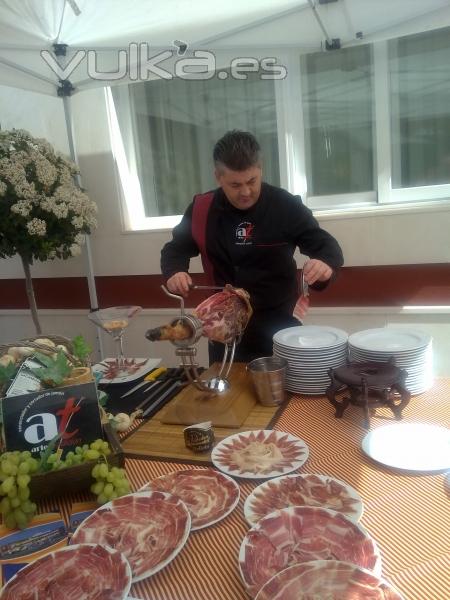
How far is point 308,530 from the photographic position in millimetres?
898

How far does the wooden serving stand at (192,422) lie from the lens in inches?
50.5

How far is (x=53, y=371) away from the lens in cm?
122

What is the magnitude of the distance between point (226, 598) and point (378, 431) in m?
0.63

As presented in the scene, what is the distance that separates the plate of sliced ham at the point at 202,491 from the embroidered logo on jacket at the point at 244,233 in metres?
1.20

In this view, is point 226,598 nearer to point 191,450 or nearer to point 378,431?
point 191,450

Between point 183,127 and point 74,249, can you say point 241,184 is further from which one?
point 183,127

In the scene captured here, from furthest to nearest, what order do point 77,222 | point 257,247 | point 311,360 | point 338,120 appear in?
point 338,120 → point 77,222 → point 257,247 → point 311,360

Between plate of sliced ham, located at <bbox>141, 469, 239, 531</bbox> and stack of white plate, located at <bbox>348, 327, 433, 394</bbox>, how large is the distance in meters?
0.66

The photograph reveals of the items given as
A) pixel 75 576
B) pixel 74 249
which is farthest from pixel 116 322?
pixel 74 249

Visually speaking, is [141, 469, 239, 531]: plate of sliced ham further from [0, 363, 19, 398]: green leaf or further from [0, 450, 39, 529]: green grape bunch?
[0, 363, 19, 398]: green leaf

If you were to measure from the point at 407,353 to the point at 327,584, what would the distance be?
2.86ft

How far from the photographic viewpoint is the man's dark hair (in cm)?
186

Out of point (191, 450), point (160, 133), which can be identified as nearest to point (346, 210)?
point (160, 133)

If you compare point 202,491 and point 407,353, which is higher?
point 407,353
